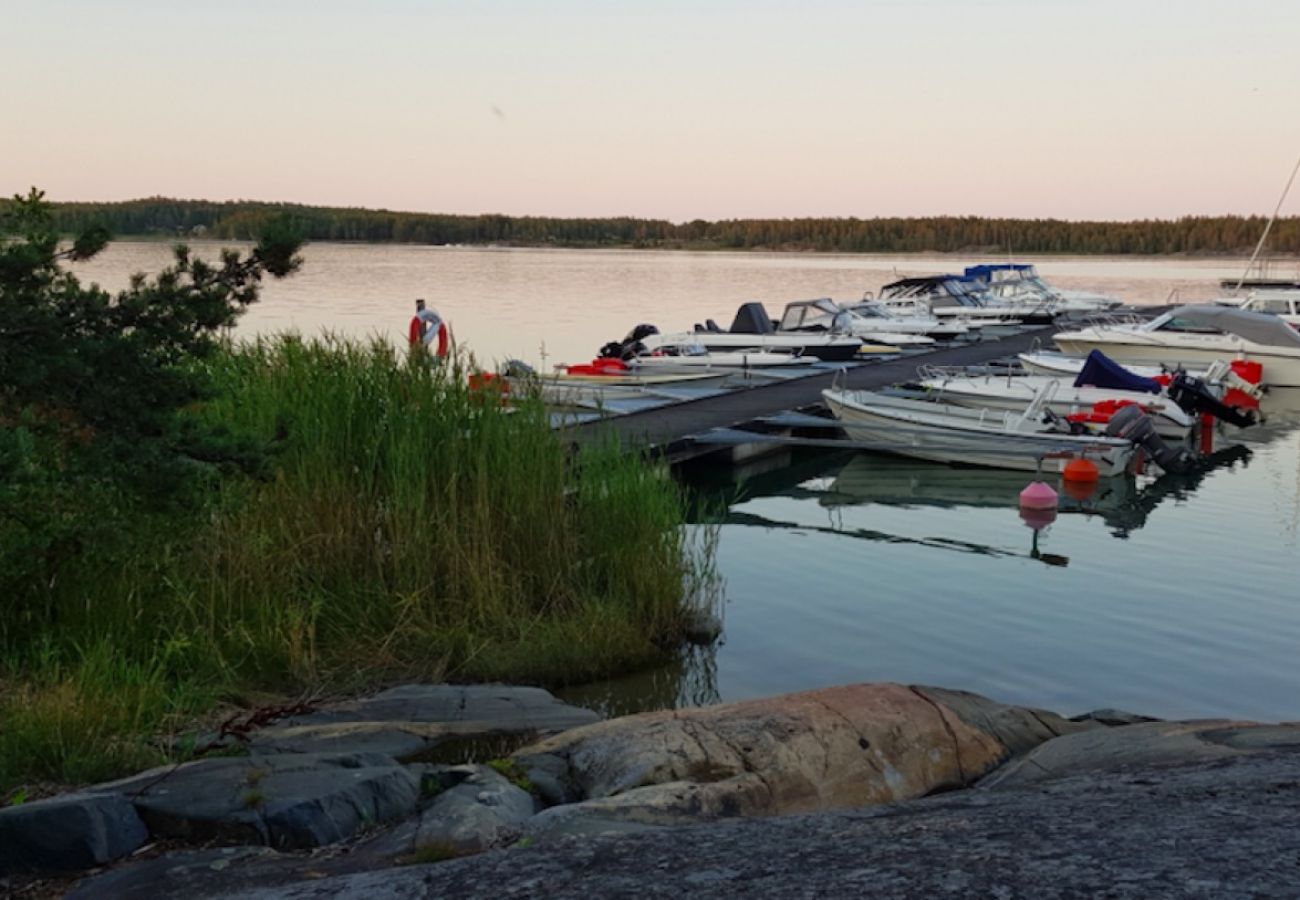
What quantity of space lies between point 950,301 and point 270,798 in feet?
127

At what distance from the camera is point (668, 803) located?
539 cm

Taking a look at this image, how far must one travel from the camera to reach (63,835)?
478 centimetres

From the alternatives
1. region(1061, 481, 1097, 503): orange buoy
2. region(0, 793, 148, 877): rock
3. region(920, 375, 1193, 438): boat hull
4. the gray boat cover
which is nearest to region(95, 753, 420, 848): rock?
region(0, 793, 148, 877): rock

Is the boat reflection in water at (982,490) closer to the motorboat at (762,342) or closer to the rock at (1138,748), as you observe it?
the motorboat at (762,342)

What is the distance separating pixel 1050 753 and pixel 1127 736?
0.39 metres

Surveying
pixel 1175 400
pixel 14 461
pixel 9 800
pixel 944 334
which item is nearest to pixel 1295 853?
pixel 14 461

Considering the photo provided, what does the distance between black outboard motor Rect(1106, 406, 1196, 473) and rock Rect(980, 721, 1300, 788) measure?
1185 cm

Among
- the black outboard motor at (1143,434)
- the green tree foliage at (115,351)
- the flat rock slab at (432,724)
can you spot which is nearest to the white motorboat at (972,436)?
the black outboard motor at (1143,434)

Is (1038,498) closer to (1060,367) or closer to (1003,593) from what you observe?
(1003,593)

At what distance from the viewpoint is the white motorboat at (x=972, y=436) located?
1775 centimetres

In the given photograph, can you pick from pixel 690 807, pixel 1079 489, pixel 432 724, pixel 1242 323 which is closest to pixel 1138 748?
pixel 690 807

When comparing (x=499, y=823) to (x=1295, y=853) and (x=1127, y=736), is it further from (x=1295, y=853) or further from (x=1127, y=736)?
(x=1127, y=736)

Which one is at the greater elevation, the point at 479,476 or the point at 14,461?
the point at 14,461

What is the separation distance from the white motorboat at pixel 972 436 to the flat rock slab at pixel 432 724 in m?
11.6
